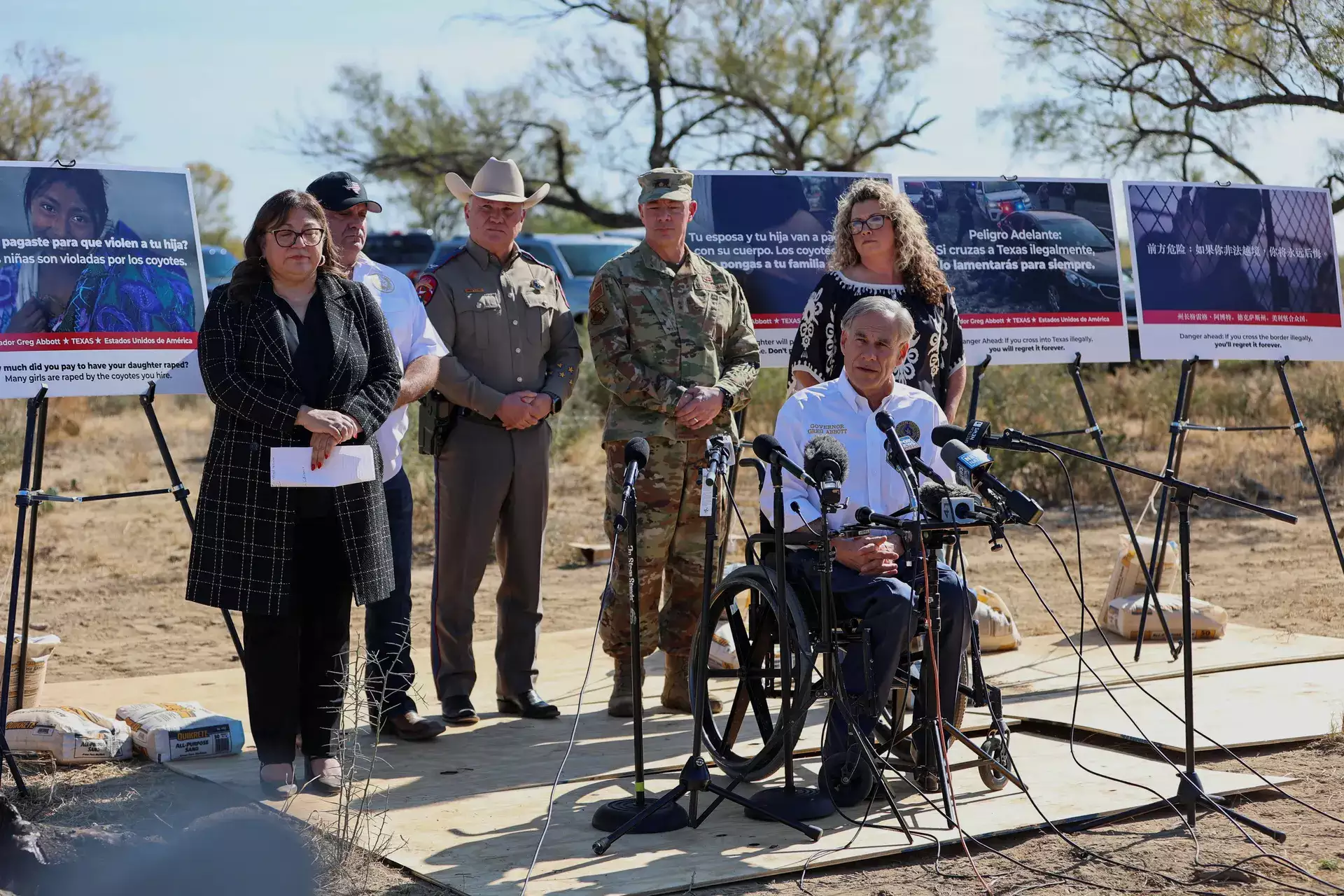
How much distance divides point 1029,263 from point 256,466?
13.4 ft

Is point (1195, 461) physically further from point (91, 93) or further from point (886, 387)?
point (91, 93)

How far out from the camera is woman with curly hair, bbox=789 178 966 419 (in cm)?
543

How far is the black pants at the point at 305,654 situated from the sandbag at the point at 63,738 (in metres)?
0.75

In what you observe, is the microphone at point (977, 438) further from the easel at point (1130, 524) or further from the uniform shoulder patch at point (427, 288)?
the uniform shoulder patch at point (427, 288)

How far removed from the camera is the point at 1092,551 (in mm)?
9938

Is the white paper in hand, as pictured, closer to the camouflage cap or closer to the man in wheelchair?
the man in wheelchair

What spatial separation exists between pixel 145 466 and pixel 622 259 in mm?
9286

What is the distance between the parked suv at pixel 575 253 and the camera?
19.7 metres

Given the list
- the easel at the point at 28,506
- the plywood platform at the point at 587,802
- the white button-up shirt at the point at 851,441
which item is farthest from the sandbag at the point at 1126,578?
the easel at the point at 28,506

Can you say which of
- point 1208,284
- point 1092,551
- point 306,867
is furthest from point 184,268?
point 1092,551

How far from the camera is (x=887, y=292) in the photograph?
5473 mm

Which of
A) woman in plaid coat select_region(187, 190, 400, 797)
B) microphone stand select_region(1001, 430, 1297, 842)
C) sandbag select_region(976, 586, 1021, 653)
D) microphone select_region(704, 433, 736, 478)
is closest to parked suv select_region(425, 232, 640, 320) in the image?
sandbag select_region(976, 586, 1021, 653)

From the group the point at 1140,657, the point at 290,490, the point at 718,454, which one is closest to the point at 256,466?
the point at 290,490

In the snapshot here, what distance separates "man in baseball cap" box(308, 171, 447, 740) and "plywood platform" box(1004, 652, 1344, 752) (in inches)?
87.9
